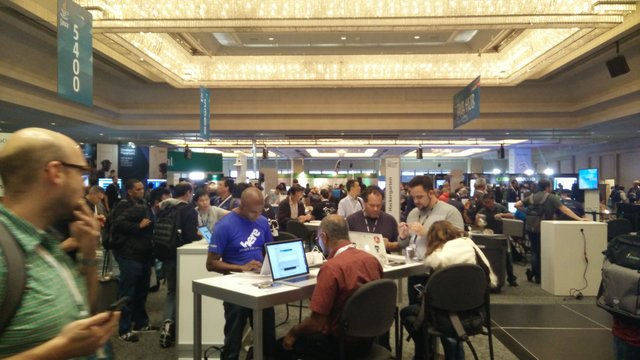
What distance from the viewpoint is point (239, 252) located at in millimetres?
3453

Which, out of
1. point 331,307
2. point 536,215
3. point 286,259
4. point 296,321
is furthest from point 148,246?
point 536,215

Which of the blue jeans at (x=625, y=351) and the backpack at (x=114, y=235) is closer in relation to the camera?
the blue jeans at (x=625, y=351)

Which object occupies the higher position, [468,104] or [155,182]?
[468,104]

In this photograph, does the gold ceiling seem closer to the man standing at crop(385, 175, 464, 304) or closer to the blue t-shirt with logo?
the man standing at crop(385, 175, 464, 304)

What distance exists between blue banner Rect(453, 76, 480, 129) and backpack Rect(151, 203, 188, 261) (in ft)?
15.7

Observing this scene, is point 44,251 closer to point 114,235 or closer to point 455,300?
point 455,300

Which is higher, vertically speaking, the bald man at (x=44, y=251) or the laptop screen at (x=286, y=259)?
the bald man at (x=44, y=251)

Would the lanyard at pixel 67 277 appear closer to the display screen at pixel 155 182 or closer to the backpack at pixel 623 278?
the backpack at pixel 623 278

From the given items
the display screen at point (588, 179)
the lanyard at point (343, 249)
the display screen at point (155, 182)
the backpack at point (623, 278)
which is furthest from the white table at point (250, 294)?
the display screen at point (588, 179)

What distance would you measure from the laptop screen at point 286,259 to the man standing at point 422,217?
3.93ft

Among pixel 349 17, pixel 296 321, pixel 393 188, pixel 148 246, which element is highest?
pixel 349 17

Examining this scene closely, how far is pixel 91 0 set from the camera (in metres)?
4.95

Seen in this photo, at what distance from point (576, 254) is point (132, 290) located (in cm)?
575

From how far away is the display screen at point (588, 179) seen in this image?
464 inches
